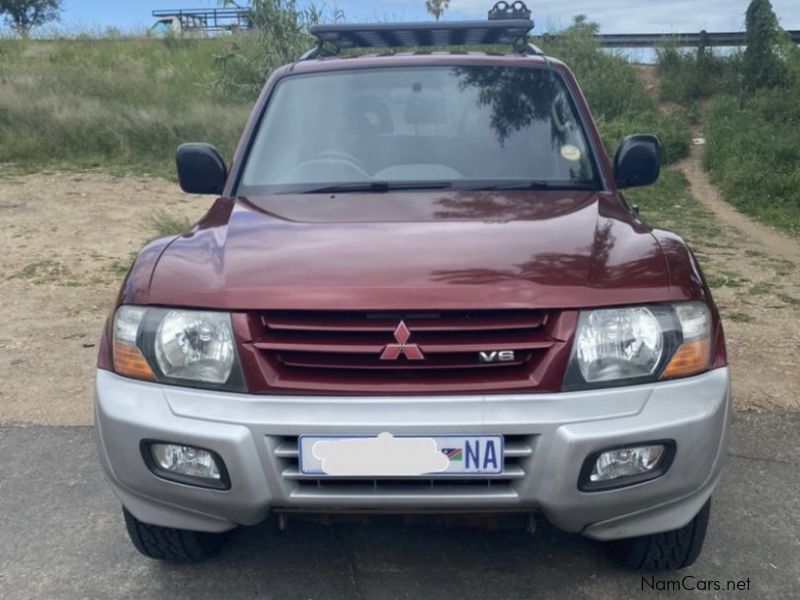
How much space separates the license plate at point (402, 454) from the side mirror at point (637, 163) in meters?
1.92

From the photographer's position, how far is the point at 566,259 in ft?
8.98

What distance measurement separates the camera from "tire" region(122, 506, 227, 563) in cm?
298

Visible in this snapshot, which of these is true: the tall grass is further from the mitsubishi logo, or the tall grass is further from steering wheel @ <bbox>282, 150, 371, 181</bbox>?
the mitsubishi logo

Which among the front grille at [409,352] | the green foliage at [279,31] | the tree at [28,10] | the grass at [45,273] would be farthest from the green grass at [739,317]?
the tree at [28,10]

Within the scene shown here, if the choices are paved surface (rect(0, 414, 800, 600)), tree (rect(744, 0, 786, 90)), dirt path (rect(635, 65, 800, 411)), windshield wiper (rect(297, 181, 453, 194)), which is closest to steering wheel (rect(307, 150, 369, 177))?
windshield wiper (rect(297, 181, 453, 194))

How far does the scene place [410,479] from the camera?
2500 mm

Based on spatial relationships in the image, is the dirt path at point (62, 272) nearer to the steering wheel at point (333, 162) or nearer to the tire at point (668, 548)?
the steering wheel at point (333, 162)

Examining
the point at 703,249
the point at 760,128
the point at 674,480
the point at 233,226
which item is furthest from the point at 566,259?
the point at 760,128

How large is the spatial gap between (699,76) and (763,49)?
3.90 feet

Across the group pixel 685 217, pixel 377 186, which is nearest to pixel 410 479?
pixel 377 186

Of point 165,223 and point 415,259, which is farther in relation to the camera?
point 165,223

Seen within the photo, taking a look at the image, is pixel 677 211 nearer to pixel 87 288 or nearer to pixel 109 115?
pixel 87 288

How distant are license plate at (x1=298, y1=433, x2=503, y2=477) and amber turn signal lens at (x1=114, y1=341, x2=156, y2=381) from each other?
1.78 feet

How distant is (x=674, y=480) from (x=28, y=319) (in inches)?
204
